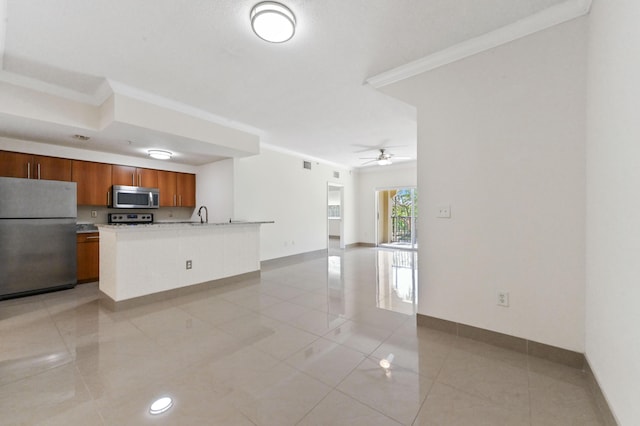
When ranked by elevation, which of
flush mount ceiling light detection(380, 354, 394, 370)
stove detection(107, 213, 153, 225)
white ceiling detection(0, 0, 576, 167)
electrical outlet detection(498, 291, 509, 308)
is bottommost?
flush mount ceiling light detection(380, 354, 394, 370)

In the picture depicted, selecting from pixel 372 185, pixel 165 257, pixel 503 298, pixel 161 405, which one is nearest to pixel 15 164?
pixel 165 257

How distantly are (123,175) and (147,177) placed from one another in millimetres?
401

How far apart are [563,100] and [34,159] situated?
6685mm

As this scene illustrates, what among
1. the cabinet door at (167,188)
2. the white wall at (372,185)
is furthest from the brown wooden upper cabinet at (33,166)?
the white wall at (372,185)

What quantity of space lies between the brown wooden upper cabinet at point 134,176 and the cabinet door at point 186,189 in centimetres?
48

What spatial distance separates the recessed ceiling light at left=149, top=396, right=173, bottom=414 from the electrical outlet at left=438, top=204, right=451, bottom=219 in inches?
104

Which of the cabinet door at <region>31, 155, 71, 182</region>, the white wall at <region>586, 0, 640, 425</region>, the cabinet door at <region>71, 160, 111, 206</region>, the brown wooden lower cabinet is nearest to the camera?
the white wall at <region>586, 0, 640, 425</region>

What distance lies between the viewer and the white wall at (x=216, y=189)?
5.14 metres

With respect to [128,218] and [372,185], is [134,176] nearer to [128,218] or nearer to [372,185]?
[128,218]

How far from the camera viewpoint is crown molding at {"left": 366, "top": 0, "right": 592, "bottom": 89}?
1.82 meters

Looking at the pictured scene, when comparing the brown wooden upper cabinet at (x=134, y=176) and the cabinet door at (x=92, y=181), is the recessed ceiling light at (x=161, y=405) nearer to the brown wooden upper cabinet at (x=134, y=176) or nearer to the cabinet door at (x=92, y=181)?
the cabinet door at (x=92, y=181)

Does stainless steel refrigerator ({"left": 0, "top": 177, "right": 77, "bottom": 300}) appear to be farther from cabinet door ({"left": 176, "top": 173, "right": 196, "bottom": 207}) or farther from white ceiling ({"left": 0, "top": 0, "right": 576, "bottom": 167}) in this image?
cabinet door ({"left": 176, "top": 173, "right": 196, "bottom": 207})

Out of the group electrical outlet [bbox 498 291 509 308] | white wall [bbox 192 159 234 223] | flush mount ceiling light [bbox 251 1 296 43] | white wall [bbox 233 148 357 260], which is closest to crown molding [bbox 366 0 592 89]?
flush mount ceiling light [bbox 251 1 296 43]

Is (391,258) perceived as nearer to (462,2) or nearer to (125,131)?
(462,2)
